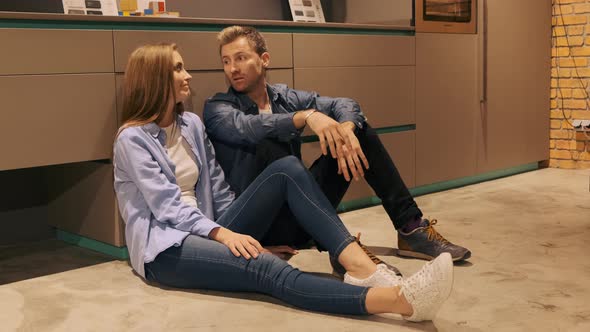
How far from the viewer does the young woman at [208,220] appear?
6.17 feet

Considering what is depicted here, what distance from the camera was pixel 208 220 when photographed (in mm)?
2139

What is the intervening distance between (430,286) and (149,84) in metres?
1.12

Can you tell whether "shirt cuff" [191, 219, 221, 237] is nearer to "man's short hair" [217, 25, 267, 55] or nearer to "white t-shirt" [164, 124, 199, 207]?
"white t-shirt" [164, 124, 199, 207]

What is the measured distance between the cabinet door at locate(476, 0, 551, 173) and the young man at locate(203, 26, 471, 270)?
180 centimetres

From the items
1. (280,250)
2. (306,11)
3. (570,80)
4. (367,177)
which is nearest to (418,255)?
(367,177)

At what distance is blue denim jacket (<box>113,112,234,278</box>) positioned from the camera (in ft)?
6.99

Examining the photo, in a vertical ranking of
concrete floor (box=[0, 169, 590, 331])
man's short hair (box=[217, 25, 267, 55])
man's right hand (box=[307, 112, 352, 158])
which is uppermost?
man's short hair (box=[217, 25, 267, 55])

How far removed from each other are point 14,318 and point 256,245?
72cm

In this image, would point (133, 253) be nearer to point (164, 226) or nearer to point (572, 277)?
point (164, 226)

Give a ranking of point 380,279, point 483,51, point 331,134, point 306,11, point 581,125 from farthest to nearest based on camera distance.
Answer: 1. point 581,125
2. point 483,51
3. point 306,11
4. point 331,134
5. point 380,279

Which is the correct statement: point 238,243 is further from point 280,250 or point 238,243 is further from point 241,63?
point 241,63

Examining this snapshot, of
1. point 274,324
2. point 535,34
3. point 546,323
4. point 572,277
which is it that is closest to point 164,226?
point 274,324

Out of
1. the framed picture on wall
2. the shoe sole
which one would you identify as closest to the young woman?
the shoe sole

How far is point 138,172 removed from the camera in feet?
7.09
